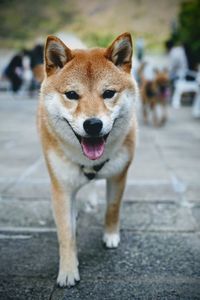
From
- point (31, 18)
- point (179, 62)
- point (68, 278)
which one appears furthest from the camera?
point (31, 18)

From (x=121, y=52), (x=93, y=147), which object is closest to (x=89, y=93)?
(x=93, y=147)

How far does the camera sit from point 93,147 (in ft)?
8.31

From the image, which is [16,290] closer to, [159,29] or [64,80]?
[64,80]

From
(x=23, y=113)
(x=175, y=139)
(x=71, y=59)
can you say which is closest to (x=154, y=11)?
(x=23, y=113)

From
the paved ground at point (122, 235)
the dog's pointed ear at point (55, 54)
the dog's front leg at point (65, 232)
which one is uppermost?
the dog's pointed ear at point (55, 54)

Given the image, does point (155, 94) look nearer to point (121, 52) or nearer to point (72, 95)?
point (121, 52)

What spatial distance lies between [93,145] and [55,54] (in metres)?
0.70

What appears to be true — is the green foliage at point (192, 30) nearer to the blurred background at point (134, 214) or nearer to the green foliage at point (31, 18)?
the blurred background at point (134, 214)

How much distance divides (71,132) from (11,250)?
1.04 metres

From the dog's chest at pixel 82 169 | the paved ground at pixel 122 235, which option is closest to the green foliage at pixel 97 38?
the paved ground at pixel 122 235

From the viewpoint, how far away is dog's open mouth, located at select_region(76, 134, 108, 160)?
2.51 m

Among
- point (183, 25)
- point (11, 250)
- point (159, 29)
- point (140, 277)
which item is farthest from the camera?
point (159, 29)

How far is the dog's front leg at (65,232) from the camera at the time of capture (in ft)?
8.42

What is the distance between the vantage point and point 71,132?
261 cm
